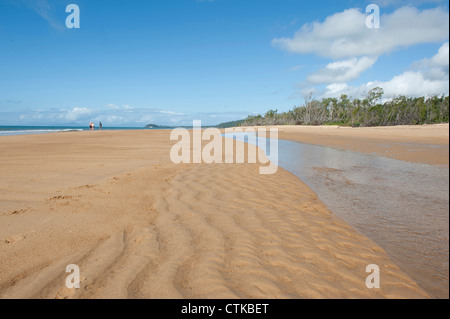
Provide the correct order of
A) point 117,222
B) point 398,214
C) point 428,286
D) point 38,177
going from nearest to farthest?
point 428,286 → point 117,222 → point 398,214 → point 38,177

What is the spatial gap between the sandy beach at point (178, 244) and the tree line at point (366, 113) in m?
14.1

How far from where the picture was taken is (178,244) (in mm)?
2850

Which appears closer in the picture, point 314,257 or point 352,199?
point 314,257

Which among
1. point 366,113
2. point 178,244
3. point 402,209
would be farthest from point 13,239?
point 366,113

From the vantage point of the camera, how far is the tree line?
1804 cm

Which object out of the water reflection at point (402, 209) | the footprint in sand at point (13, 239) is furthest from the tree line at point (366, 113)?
the footprint in sand at point (13, 239)

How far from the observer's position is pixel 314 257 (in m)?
2.71

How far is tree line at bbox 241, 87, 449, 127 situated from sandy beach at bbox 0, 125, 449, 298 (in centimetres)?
1414

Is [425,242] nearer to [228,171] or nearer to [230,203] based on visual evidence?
[230,203]

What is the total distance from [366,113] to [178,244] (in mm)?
47906

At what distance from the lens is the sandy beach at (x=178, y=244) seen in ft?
6.95

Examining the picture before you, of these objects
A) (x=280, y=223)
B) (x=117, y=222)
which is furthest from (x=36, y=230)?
(x=280, y=223)

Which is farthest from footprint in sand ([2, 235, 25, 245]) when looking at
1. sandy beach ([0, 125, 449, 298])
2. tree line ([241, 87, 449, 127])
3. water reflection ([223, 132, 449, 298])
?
tree line ([241, 87, 449, 127])
